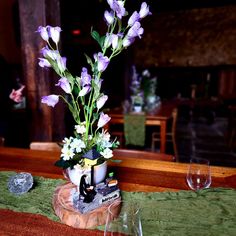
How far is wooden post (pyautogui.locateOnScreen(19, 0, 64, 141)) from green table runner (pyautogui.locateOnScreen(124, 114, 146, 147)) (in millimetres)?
1279

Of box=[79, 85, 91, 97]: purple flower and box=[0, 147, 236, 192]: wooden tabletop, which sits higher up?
box=[79, 85, 91, 97]: purple flower

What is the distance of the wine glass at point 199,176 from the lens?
1.13 metres

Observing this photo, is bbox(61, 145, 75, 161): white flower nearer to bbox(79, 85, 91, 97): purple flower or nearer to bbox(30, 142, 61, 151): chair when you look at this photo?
bbox(79, 85, 91, 97): purple flower

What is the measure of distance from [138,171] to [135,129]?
2136 mm

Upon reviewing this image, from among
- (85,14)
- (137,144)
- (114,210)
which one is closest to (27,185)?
(114,210)

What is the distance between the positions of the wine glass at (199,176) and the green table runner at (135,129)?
2.27 m

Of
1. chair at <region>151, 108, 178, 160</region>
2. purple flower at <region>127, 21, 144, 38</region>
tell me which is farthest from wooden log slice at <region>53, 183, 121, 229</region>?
chair at <region>151, 108, 178, 160</region>

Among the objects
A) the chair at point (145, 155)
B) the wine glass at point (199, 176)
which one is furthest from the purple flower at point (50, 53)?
the chair at point (145, 155)

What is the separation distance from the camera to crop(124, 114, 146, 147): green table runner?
3.45 meters

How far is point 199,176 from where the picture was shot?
1.15m

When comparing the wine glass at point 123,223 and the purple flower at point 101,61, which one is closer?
the wine glass at point 123,223

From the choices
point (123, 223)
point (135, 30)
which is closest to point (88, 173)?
point (123, 223)

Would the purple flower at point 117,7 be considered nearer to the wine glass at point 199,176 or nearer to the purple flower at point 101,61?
the purple flower at point 101,61

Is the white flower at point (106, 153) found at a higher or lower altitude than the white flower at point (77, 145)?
lower
